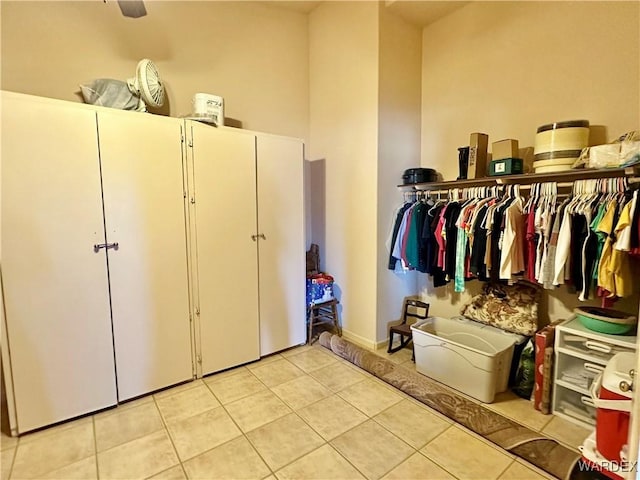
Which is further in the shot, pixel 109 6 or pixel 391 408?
pixel 109 6

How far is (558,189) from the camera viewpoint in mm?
2371

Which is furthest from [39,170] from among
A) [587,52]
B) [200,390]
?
[587,52]

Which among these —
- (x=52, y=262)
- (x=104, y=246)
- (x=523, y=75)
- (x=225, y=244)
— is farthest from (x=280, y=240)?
(x=523, y=75)

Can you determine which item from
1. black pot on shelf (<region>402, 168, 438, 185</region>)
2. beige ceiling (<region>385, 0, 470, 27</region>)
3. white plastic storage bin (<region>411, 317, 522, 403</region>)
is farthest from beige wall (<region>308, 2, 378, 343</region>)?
white plastic storage bin (<region>411, 317, 522, 403</region>)

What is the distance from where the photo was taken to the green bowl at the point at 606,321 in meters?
1.89

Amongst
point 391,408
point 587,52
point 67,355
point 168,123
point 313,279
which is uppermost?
point 587,52

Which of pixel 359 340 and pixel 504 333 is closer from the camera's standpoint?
pixel 504 333

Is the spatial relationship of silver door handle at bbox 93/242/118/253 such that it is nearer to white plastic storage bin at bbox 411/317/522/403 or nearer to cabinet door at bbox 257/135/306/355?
cabinet door at bbox 257/135/306/355

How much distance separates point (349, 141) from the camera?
10.5 feet

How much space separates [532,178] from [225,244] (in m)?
2.35

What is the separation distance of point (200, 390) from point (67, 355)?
875 millimetres

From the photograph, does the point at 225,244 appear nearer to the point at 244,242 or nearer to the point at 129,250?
the point at 244,242

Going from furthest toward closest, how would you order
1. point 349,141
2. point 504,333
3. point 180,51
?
point 349,141
point 180,51
point 504,333

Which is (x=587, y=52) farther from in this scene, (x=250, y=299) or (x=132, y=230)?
(x=132, y=230)
